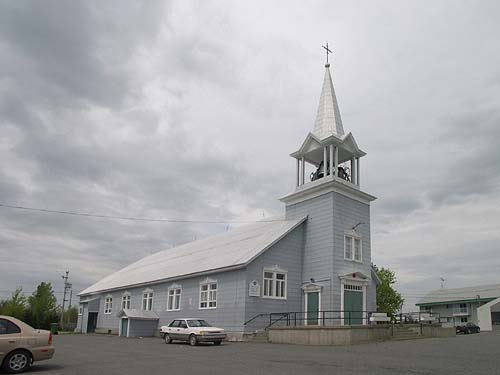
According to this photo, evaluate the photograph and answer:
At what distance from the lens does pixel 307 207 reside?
30.1 meters

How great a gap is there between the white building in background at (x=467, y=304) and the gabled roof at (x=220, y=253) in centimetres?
3115

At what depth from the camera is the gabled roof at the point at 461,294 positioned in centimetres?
6362

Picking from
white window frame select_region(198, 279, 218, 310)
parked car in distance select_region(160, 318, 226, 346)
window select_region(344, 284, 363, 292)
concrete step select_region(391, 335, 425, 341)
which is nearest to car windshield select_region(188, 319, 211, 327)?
parked car in distance select_region(160, 318, 226, 346)

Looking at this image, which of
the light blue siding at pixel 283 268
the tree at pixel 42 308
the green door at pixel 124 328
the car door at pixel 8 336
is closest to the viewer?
the car door at pixel 8 336

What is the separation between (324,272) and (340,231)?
2557 mm

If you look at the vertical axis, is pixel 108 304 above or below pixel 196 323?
above

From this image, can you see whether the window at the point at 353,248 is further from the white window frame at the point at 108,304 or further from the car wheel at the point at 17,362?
the white window frame at the point at 108,304

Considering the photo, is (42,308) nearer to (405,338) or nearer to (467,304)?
(405,338)

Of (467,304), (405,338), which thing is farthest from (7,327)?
(467,304)

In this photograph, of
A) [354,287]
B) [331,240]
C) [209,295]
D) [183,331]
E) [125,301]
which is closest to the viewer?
[183,331]

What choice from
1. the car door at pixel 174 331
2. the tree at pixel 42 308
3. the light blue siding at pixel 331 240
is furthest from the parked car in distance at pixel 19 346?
the tree at pixel 42 308

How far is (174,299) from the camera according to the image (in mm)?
33781

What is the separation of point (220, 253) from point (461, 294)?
4879 centimetres

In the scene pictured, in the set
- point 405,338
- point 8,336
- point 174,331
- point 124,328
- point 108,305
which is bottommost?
point 124,328
